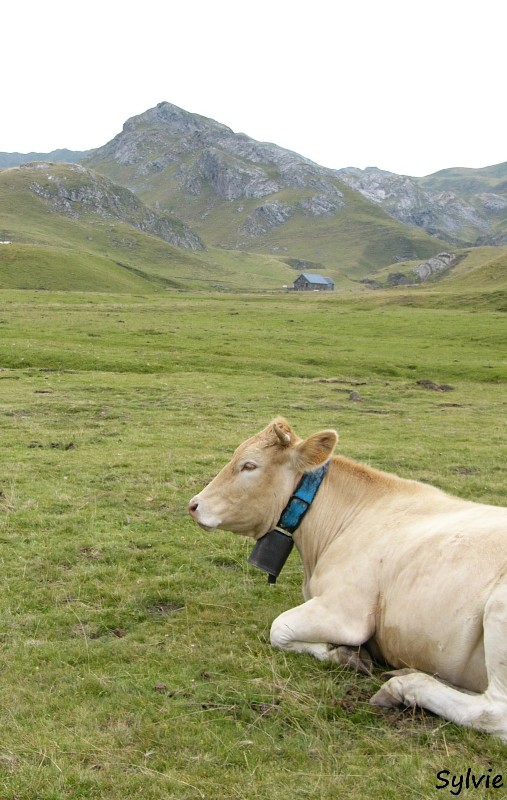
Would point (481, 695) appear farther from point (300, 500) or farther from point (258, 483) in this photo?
point (258, 483)

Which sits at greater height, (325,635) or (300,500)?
(300,500)

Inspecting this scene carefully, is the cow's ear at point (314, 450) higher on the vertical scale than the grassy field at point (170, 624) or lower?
higher

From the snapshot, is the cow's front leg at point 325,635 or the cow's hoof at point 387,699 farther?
the cow's front leg at point 325,635

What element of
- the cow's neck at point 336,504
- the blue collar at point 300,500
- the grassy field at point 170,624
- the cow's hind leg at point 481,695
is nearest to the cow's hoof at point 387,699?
the cow's hind leg at point 481,695

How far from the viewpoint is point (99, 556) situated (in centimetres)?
991

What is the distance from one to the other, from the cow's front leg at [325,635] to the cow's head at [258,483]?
4.33ft

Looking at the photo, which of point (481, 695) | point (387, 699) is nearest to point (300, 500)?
point (387, 699)

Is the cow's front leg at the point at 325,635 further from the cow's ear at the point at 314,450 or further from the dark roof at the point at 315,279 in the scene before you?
the dark roof at the point at 315,279

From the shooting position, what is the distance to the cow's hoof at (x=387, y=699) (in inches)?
223

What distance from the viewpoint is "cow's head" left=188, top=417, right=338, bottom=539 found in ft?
24.7

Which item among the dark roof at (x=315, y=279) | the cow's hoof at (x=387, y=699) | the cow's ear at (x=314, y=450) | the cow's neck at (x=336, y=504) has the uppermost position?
the dark roof at (x=315, y=279)

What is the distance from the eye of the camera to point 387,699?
5.66 metres

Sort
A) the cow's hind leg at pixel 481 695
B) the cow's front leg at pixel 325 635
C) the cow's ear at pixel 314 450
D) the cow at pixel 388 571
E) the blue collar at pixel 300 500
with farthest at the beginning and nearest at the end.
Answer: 1. the blue collar at pixel 300 500
2. the cow's ear at pixel 314 450
3. the cow's front leg at pixel 325 635
4. the cow at pixel 388 571
5. the cow's hind leg at pixel 481 695

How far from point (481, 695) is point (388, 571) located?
146 centimetres
